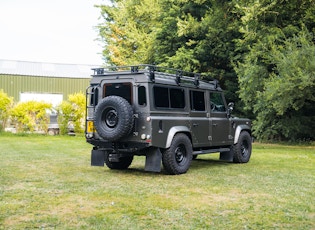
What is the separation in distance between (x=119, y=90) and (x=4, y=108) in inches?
587

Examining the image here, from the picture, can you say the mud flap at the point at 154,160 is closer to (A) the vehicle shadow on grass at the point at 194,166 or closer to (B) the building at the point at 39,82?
(A) the vehicle shadow on grass at the point at 194,166

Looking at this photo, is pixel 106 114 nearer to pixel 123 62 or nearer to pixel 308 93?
pixel 308 93

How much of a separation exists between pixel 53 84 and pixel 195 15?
17871 millimetres

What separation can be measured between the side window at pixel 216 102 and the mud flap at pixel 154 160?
2.60 meters

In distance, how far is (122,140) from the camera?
9414mm

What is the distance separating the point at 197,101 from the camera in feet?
35.5

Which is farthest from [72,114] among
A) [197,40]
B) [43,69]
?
[43,69]

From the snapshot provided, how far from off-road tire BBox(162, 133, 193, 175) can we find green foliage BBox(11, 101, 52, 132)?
1475 centimetres

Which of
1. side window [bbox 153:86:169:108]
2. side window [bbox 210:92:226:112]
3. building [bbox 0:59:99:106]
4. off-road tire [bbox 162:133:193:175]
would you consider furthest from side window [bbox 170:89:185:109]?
building [bbox 0:59:99:106]

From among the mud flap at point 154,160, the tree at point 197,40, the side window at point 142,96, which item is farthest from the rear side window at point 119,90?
the tree at point 197,40

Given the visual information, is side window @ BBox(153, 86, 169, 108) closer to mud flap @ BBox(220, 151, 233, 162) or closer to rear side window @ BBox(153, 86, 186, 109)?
rear side window @ BBox(153, 86, 186, 109)

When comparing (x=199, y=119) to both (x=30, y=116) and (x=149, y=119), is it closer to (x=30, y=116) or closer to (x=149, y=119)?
(x=149, y=119)

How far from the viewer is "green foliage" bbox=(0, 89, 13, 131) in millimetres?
22859

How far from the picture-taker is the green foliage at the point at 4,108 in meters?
22.9
